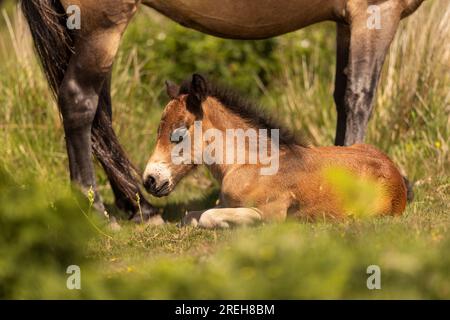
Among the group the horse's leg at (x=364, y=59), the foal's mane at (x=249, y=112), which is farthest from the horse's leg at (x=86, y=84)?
the horse's leg at (x=364, y=59)

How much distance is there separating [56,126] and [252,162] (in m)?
3.31

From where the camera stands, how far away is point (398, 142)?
8.31 m

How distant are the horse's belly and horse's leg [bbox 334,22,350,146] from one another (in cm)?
28

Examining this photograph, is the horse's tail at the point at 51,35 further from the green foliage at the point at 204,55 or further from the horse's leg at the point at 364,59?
the green foliage at the point at 204,55

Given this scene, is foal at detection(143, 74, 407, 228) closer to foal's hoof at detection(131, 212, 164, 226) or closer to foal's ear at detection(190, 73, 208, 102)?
foal's ear at detection(190, 73, 208, 102)

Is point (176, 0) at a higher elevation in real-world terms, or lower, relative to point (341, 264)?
higher

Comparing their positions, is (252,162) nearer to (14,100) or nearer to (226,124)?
(226,124)

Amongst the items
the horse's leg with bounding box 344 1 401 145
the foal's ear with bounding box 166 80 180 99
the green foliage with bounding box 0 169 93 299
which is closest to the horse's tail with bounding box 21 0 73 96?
the foal's ear with bounding box 166 80 180 99

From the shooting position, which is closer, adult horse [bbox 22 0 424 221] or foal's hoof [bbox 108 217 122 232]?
adult horse [bbox 22 0 424 221]

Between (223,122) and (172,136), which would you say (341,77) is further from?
(172,136)

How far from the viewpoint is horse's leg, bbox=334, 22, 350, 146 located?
22.8 feet

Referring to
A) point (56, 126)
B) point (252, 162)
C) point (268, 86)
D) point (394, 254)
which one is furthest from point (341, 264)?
point (268, 86)

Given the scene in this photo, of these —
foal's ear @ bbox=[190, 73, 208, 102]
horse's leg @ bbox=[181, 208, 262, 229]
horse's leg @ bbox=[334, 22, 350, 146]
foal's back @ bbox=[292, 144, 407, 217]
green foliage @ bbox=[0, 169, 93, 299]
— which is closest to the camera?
green foliage @ bbox=[0, 169, 93, 299]

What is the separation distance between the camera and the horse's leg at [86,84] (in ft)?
20.1
